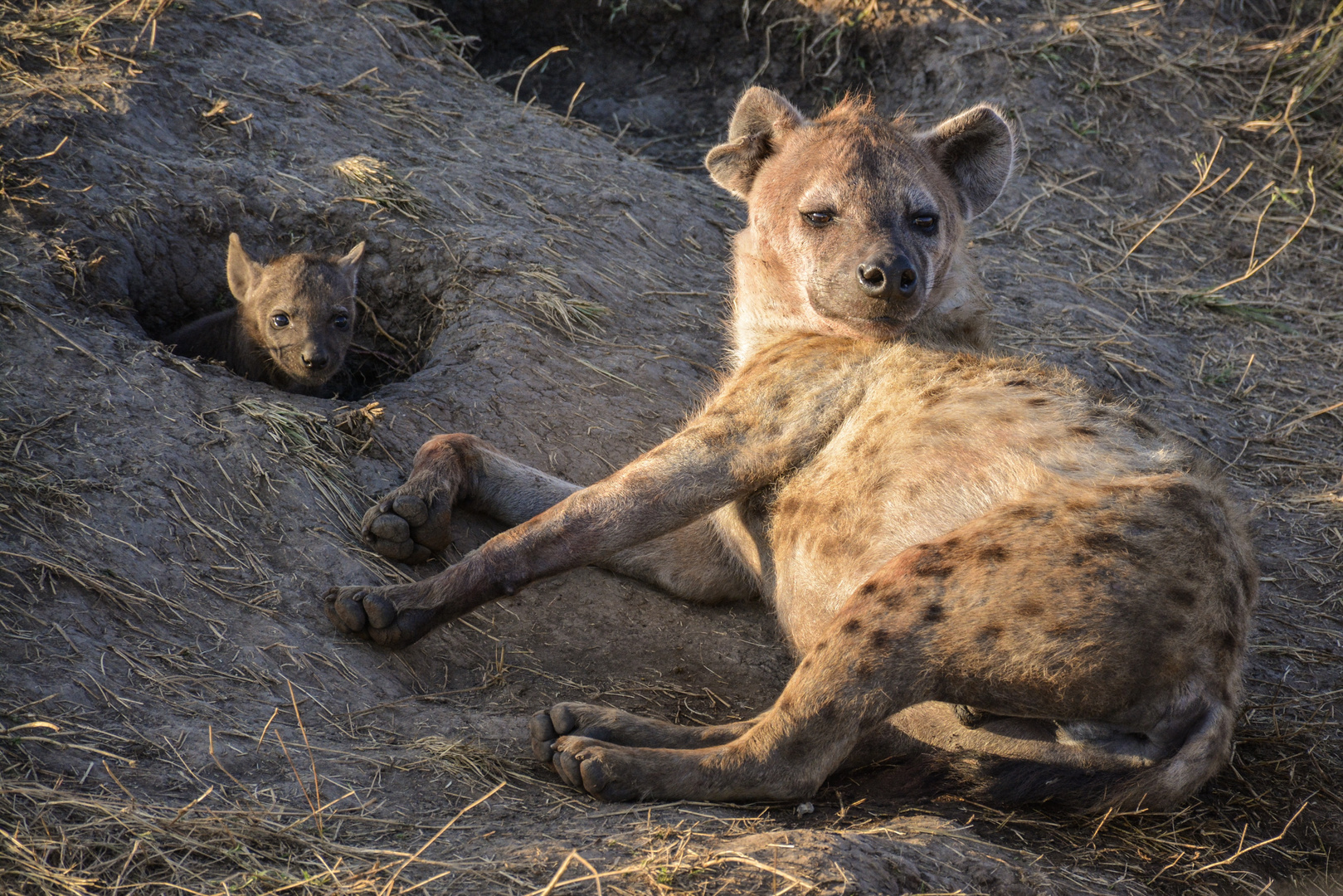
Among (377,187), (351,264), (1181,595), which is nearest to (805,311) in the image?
(1181,595)

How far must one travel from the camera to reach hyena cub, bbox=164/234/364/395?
3631mm

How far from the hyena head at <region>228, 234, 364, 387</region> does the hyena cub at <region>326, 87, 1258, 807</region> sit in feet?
2.78

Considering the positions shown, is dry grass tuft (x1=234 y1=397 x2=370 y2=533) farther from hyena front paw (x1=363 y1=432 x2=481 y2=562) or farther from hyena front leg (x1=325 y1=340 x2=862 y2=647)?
hyena front leg (x1=325 y1=340 x2=862 y2=647)

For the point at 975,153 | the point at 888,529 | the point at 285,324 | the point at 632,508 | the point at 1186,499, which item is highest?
the point at 975,153

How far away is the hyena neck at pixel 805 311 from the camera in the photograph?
9.62ft

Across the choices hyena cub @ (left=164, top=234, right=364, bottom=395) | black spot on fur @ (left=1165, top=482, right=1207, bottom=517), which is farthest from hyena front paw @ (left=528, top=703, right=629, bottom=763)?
hyena cub @ (left=164, top=234, right=364, bottom=395)

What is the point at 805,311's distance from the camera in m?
2.99

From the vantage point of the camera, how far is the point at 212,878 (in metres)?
1.65

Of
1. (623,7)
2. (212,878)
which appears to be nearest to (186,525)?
(212,878)

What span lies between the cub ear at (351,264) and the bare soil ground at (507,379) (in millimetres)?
144

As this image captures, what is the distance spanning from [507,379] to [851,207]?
129cm

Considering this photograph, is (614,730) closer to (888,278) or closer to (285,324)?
(888,278)

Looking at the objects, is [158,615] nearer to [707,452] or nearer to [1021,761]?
[707,452]

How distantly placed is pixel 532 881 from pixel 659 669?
115 cm
